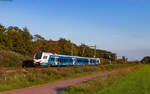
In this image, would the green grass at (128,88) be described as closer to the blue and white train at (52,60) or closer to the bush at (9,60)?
the blue and white train at (52,60)

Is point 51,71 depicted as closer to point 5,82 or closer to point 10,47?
point 5,82

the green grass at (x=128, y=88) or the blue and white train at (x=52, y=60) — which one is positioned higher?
the blue and white train at (x=52, y=60)

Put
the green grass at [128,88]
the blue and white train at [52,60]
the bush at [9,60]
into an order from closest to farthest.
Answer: the green grass at [128,88], the blue and white train at [52,60], the bush at [9,60]

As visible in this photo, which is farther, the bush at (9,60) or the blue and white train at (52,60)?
the bush at (9,60)

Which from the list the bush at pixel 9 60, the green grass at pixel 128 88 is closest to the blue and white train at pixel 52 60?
the bush at pixel 9 60

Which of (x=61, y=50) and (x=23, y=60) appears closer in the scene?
(x=23, y=60)

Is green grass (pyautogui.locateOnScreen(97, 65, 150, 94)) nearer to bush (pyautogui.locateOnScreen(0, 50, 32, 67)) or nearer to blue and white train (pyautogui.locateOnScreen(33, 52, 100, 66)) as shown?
blue and white train (pyautogui.locateOnScreen(33, 52, 100, 66))


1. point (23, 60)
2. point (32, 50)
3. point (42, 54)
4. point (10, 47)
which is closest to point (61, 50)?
point (32, 50)

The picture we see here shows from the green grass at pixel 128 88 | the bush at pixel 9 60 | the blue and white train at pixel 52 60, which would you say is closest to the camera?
the green grass at pixel 128 88

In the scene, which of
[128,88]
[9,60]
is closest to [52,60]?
[9,60]

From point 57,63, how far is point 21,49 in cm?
1571

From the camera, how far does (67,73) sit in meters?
24.0

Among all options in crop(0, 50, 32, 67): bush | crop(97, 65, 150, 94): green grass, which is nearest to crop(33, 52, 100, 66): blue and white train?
crop(0, 50, 32, 67): bush

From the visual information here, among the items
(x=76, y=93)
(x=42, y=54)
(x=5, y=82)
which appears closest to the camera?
(x=76, y=93)
